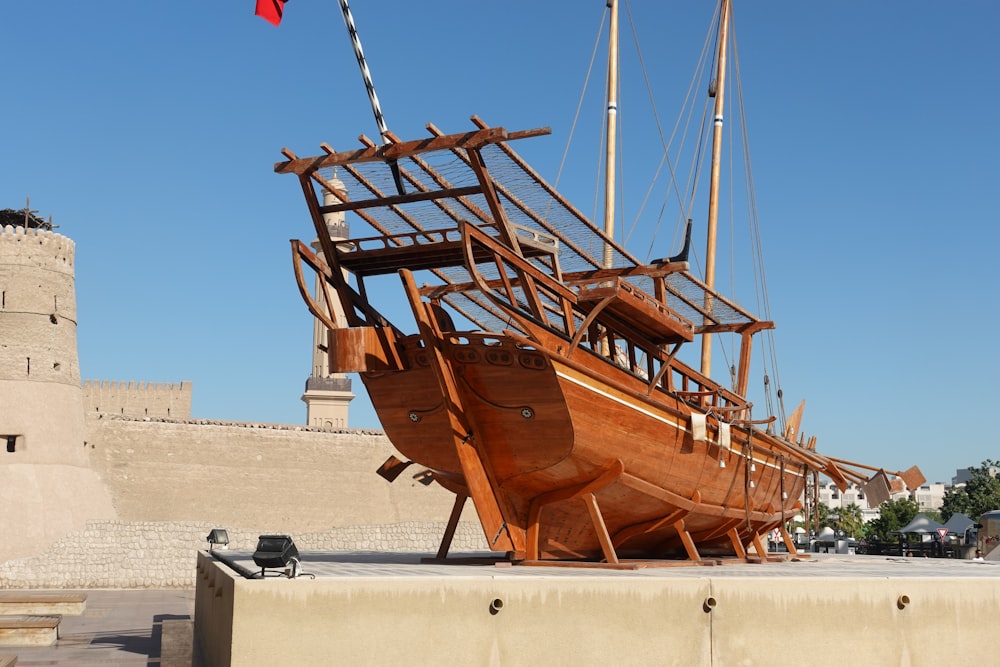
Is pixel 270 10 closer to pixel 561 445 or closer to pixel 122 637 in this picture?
pixel 561 445

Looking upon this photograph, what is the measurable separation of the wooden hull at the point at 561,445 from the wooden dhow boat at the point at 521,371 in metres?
0.02

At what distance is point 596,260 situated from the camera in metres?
13.9

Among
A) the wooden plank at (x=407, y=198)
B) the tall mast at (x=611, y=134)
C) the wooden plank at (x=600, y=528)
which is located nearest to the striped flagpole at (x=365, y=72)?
the wooden plank at (x=407, y=198)

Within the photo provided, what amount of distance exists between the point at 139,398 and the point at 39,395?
7.83m

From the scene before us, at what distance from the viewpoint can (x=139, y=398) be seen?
35.0 metres

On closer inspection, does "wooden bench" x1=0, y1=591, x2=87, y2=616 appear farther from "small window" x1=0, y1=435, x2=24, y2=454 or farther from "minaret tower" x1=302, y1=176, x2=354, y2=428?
"minaret tower" x1=302, y1=176, x2=354, y2=428

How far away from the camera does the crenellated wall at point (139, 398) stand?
34.5 m

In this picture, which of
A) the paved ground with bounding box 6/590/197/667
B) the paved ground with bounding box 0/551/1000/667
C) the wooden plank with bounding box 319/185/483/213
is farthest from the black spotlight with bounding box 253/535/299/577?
the wooden plank with bounding box 319/185/483/213

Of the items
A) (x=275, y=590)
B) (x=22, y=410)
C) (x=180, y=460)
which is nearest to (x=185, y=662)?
(x=275, y=590)

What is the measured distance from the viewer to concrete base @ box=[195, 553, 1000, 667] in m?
8.12

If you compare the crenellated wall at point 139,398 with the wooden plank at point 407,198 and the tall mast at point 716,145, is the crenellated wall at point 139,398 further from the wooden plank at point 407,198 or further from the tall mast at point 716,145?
the wooden plank at point 407,198

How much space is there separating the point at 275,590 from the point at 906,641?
5923mm

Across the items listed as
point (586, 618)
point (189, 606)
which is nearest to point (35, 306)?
point (189, 606)

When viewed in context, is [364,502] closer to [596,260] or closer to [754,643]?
[596,260]
